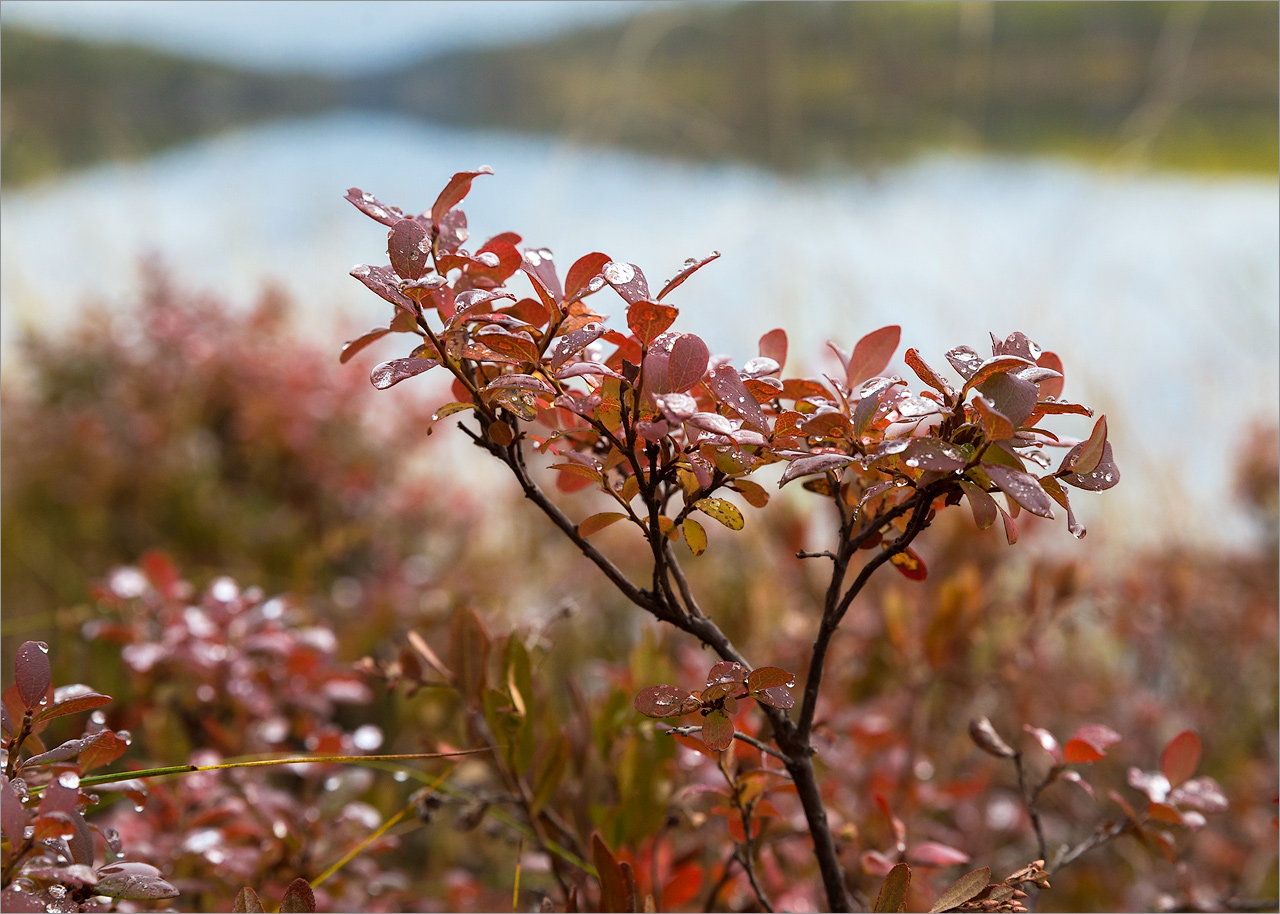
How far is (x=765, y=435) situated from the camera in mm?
589

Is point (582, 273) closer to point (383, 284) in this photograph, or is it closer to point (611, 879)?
point (383, 284)

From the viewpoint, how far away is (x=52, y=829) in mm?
541

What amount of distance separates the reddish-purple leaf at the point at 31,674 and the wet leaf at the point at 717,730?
405 millimetres

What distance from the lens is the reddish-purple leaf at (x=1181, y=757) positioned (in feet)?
2.73

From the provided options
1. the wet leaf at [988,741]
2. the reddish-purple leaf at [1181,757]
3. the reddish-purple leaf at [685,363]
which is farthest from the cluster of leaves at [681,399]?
the reddish-purple leaf at [1181,757]

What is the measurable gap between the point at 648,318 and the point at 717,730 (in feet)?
0.85

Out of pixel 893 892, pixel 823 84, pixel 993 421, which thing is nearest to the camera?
pixel 993 421

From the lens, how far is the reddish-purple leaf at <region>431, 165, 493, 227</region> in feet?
2.02

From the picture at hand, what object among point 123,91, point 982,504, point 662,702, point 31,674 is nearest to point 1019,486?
point 982,504

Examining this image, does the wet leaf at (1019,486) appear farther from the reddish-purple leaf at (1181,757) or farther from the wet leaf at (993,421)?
the reddish-purple leaf at (1181,757)

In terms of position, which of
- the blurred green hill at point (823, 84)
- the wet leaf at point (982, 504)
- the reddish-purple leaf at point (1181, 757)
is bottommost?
the reddish-purple leaf at point (1181, 757)

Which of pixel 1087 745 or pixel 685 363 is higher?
pixel 685 363

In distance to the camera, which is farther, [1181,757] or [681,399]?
[1181,757]

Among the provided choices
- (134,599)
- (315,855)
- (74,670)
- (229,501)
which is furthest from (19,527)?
(315,855)
